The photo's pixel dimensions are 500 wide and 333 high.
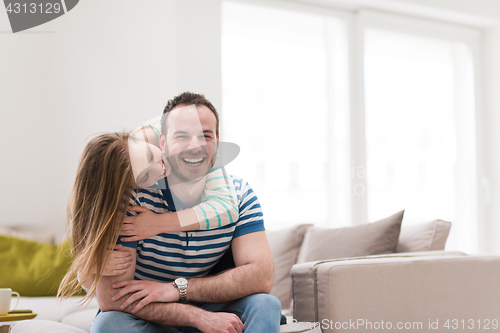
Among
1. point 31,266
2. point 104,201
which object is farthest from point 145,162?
point 31,266

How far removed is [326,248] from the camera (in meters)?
2.04

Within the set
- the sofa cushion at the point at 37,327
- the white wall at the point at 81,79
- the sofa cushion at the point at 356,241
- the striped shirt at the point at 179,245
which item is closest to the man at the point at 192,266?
the striped shirt at the point at 179,245

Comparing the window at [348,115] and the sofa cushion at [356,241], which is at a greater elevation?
the window at [348,115]

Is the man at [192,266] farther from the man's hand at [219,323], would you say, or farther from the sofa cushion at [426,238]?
the sofa cushion at [426,238]

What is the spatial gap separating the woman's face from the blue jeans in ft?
1.22

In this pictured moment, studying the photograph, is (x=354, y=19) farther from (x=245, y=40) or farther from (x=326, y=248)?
(x=326, y=248)

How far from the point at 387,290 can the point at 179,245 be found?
71cm

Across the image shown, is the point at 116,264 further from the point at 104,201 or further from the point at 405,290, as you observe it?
the point at 405,290

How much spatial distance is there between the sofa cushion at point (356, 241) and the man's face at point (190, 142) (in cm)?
85

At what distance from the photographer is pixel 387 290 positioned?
5.04ft

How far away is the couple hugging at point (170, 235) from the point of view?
4.11 feet

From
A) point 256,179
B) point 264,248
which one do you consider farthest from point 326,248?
point 256,179

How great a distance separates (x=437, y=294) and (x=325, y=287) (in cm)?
44

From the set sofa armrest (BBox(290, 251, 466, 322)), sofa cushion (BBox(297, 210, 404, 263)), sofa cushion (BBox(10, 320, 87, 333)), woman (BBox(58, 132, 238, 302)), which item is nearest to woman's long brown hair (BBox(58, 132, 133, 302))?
woman (BBox(58, 132, 238, 302))
